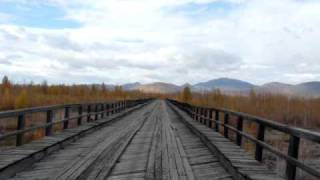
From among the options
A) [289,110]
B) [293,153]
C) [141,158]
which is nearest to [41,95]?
[289,110]

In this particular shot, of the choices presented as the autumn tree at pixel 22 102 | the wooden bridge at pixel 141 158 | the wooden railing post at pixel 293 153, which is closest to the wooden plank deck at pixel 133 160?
the wooden bridge at pixel 141 158

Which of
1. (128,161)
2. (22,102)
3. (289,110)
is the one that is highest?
(289,110)

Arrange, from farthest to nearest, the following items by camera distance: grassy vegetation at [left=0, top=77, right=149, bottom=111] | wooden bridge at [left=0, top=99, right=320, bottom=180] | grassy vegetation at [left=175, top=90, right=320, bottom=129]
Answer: grassy vegetation at [left=0, top=77, right=149, bottom=111] → grassy vegetation at [left=175, top=90, right=320, bottom=129] → wooden bridge at [left=0, top=99, right=320, bottom=180]

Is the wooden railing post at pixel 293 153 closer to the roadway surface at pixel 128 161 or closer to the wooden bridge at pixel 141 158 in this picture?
the wooden bridge at pixel 141 158

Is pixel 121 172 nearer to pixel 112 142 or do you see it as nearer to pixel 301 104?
pixel 112 142

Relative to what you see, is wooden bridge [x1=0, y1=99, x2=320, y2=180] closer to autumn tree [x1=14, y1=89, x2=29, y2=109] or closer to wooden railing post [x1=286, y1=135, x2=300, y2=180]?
wooden railing post [x1=286, y1=135, x2=300, y2=180]

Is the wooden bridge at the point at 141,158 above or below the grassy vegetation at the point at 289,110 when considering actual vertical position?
below

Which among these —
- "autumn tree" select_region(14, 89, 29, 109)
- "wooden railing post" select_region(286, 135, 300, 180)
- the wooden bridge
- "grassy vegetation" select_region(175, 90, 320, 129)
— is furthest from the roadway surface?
"autumn tree" select_region(14, 89, 29, 109)

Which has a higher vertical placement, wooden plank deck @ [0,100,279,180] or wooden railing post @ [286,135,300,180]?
wooden railing post @ [286,135,300,180]

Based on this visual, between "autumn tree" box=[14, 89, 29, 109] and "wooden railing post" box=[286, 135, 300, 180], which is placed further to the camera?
"autumn tree" box=[14, 89, 29, 109]

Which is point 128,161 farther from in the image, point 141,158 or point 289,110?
point 289,110

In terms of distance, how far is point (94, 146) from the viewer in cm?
1462

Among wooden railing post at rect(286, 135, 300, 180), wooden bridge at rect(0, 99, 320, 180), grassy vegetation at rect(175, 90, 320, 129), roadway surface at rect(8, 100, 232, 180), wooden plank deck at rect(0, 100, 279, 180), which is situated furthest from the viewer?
grassy vegetation at rect(175, 90, 320, 129)

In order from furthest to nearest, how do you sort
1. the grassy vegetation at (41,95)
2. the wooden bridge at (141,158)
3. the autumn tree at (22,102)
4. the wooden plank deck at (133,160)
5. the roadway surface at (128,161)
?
the grassy vegetation at (41,95) → the autumn tree at (22,102) → the roadway surface at (128,161) → the wooden plank deck at (133,160) → the wooden bridge at (141,158)
